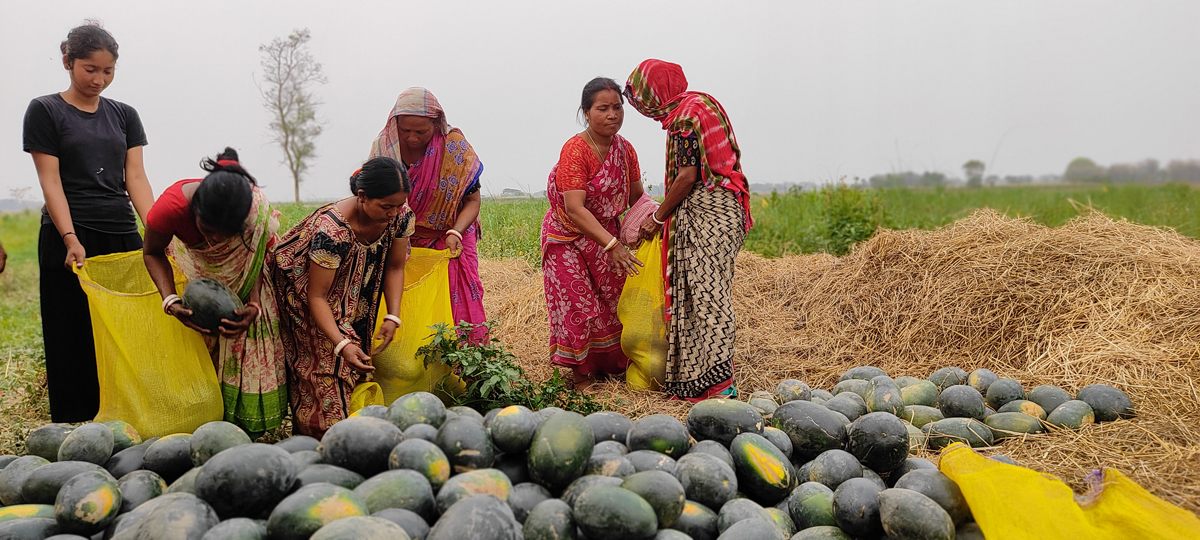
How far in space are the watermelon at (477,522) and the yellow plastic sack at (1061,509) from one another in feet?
4.76

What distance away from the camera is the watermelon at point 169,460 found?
2.47 m

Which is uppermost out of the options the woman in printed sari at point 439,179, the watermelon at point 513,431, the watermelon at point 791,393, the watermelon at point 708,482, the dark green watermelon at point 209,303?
the woman in printed sari at point 439,179

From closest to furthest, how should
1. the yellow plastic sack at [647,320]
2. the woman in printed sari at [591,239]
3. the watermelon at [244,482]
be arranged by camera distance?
the watermelon at [244,482], the woman in printed sari at [591,239], the yellow plastic sack at [647,320]

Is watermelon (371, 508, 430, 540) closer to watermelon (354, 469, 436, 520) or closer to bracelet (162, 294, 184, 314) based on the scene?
watermelon (354, 469, 436, 520)

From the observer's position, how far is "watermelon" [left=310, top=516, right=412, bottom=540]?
169cm

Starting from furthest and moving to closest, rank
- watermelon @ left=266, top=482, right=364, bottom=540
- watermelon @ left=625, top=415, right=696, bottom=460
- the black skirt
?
1. the black skirt
2. watermelon @ left=625, top=415, right=696, bottom=460
3. watermelon @ left=266, top=482, right=364, bottom=540

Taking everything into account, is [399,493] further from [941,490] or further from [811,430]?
[941,490]

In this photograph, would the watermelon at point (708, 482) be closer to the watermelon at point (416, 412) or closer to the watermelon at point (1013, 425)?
the watermelon at point (416, 412)

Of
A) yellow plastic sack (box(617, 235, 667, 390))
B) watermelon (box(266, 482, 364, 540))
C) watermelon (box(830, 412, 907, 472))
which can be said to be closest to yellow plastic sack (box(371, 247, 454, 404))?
yellow plastic sack (box(617, 235, 667, 390))

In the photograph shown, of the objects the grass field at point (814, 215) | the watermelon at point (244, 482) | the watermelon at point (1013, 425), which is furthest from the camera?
the grass field at point (814, 215)

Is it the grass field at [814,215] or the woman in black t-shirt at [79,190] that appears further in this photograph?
the grass field at [814,215]

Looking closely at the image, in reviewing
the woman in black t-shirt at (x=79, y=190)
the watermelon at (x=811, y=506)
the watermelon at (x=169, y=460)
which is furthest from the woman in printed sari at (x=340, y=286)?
the watermelon at (x=811, y=506)

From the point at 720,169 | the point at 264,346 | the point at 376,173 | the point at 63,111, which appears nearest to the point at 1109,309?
the point at 720,169

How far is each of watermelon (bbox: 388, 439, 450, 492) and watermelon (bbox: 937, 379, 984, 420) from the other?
97.9 inches
